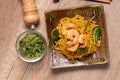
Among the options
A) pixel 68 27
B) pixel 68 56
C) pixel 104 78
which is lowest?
pixel 104 78

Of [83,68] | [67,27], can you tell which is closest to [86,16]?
[67,27]

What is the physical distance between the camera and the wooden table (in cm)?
130

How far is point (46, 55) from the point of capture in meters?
1.32

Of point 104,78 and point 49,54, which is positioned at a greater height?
point 49,54

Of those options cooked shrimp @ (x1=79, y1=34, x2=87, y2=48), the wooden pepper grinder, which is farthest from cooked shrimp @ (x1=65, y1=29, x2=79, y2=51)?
the wooden pepper grinder

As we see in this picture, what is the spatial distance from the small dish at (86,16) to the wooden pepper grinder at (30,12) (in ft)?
0.15

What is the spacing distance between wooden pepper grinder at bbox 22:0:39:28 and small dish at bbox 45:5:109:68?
1.8 inches

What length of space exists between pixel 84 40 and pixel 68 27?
0.25 feet

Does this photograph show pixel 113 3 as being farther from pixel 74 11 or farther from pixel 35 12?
pixel 35 12

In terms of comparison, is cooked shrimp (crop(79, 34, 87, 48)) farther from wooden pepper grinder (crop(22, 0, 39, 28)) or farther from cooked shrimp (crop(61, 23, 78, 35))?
wooden pepper grinder (crop(22, 0, 39, 28))

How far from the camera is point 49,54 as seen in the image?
131 cm

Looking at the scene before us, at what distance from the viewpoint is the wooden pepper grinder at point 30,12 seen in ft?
4.15

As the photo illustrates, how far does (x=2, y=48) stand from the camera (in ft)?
4.40

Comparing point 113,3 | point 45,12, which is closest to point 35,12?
point 45,12
